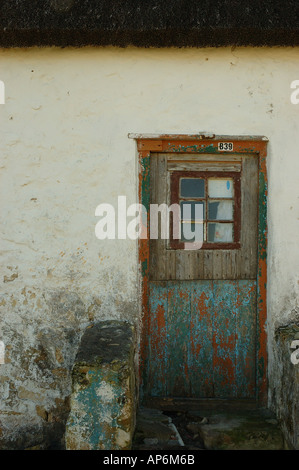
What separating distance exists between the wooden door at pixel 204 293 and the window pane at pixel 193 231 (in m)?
0.03

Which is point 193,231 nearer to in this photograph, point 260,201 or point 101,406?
point 260,201

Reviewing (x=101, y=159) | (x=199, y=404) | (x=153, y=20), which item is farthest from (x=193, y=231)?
(x=153, y=20)

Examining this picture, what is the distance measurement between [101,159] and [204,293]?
4.58 ft

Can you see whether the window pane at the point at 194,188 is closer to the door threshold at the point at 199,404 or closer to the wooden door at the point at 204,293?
the wooden door at the point at 204,293

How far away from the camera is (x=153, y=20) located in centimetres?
385

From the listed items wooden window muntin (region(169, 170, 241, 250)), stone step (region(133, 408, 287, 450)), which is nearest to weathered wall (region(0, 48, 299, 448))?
wooden window muntin (region(169, 170, 241, 250))

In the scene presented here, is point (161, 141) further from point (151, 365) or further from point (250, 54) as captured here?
point (151, 365)

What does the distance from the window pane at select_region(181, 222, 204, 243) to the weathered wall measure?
501 millimetres

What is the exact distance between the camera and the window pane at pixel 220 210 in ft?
14.0

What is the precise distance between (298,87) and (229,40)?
683 mm

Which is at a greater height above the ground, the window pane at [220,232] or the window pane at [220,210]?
the window pane at [220,210]

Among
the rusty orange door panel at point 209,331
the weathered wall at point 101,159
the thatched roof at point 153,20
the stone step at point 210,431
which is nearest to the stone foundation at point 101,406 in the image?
the stone step at point 210,431

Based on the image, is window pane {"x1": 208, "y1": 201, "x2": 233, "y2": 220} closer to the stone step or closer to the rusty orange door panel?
the rusty orange door panel

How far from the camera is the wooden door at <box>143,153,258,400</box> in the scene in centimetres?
422
